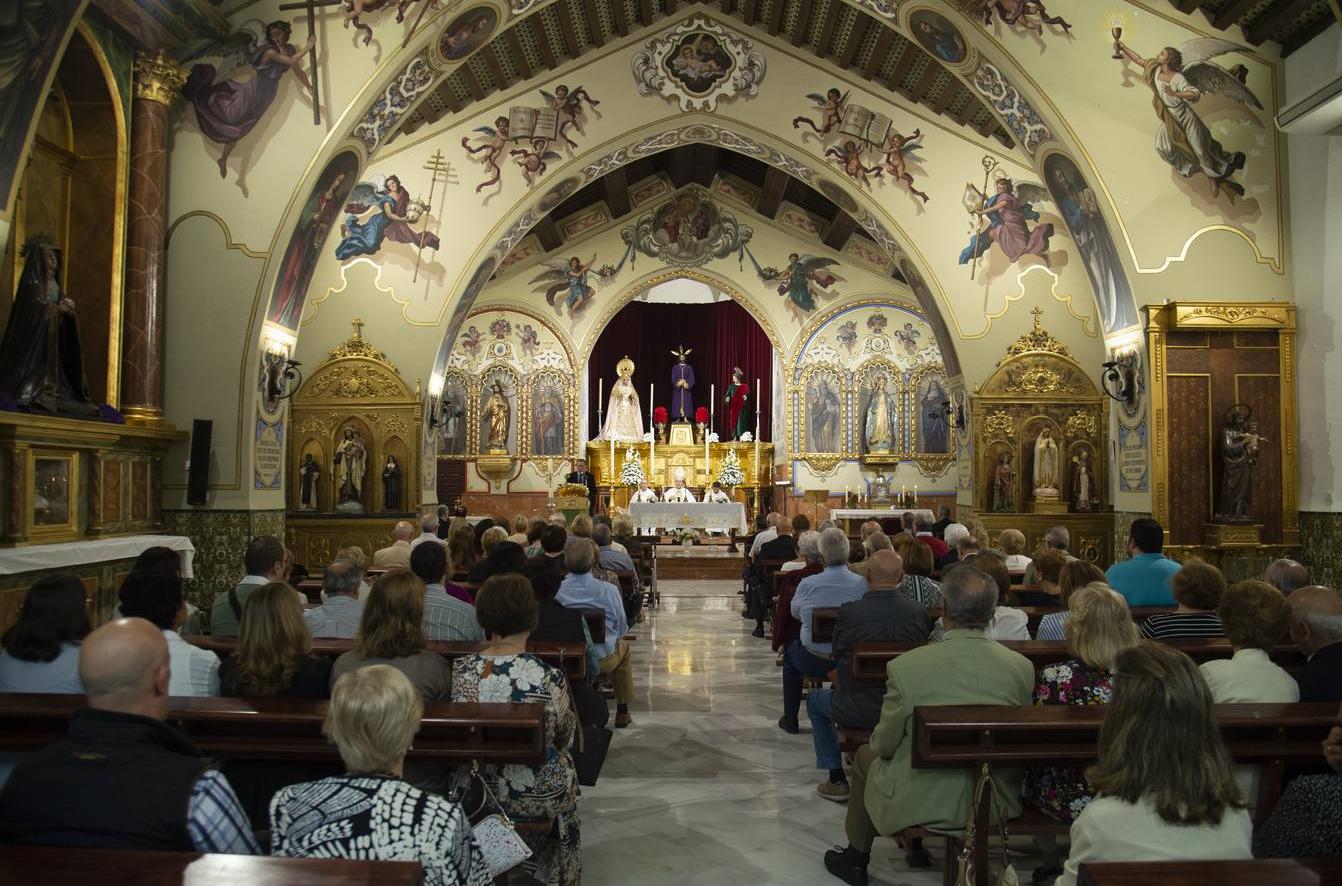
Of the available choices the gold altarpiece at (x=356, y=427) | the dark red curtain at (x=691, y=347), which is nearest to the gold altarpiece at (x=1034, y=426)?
the gold altarpiece at (x=356, y=427)

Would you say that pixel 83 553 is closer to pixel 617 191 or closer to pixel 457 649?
pixel 457 649

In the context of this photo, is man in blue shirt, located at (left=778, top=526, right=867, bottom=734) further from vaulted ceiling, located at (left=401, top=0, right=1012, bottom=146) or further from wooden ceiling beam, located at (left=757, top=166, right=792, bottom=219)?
wooden ceiling beam, located at (left=757, top=166, right=792, bottom=219)

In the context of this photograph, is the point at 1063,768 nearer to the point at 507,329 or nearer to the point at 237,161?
the point at 237,161

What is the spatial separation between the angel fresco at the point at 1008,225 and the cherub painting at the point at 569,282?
817 centimetres

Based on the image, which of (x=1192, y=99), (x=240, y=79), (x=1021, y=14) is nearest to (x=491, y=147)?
(x=240, y=79)

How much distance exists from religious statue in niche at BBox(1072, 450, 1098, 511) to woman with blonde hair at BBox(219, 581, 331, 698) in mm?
12065

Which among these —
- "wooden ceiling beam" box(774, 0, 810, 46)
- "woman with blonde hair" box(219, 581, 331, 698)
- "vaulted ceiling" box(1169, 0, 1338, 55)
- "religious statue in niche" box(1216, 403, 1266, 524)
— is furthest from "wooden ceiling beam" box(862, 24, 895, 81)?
"woman with blonde hair" box(219, 581, 331, 698)

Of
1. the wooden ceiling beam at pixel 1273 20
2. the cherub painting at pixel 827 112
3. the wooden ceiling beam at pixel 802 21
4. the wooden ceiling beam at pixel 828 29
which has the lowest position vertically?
the wooden ceiling beam at pixel 1273 20

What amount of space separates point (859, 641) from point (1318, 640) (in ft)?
5.92

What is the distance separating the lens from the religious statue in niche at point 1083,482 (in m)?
13.4

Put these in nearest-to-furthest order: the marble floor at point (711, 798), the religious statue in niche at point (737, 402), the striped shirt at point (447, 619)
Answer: the marble floor at point (711, 798), the striped shirt at point (447, 619), the religious statue in niche at point (737, 402)

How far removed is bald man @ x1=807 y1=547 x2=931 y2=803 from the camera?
173 inches

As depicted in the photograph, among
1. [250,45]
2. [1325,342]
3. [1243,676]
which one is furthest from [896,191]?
[1243,676]

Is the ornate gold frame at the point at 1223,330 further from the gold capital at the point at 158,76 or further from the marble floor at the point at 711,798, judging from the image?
the gold capital at the point at 158,76
